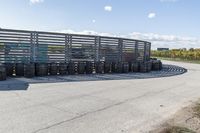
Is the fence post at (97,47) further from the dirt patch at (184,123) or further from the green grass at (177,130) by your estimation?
the green grass at (177,130)

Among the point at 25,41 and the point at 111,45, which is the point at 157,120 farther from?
the point at 111,45

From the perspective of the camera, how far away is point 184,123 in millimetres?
6344

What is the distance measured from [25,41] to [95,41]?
5.06 meters

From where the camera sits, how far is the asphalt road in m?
5.83

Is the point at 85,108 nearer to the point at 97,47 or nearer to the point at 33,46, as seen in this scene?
the point at 33,46

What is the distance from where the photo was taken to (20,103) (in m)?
7.63

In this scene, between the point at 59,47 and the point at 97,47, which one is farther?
the point at 97,47

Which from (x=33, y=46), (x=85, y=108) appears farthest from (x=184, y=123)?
(x=33, y=46)

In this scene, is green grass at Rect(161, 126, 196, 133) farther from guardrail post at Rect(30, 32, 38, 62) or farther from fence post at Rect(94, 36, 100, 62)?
fence post at Rect(94, 36, 100, 62)

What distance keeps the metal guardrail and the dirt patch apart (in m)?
9.79

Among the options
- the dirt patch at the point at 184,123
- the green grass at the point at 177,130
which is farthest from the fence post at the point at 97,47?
the green grass at the point at 177,130

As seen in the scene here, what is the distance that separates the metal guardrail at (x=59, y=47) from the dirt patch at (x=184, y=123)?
32.1 ft

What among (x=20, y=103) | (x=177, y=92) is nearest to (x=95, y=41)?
(x=177, y=92)

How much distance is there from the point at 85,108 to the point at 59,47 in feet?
31.9
